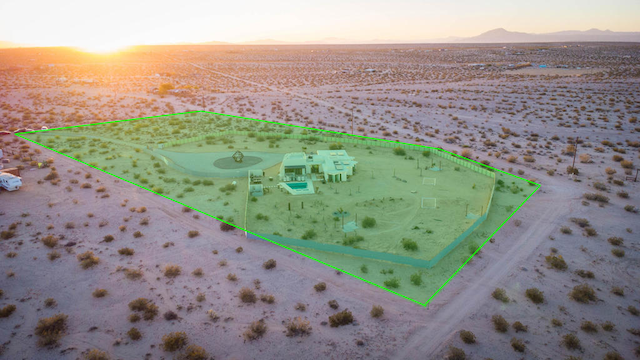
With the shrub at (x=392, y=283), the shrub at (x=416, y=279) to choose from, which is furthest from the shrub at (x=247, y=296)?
the shrub at (x=416, y=279)

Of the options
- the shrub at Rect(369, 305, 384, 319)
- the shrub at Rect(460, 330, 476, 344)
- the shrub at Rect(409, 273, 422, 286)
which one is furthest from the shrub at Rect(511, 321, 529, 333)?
the shrub at Rect(369, 305, 384, 319)

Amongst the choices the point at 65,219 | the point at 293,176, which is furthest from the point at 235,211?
the point at 65,219

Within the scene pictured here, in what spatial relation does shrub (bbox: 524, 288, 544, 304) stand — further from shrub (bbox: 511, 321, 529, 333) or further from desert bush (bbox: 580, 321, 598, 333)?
shrub (bbox: 511, 321, 529, 333)

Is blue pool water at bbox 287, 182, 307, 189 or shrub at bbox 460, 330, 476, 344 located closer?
shrub at bbox 460, 330, 476, 344

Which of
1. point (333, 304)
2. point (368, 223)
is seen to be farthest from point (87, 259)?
point (368, 223)

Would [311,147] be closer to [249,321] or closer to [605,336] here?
[249,321]

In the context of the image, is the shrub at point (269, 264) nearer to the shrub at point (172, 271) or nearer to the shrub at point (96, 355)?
the shrub at point (172, 271)
